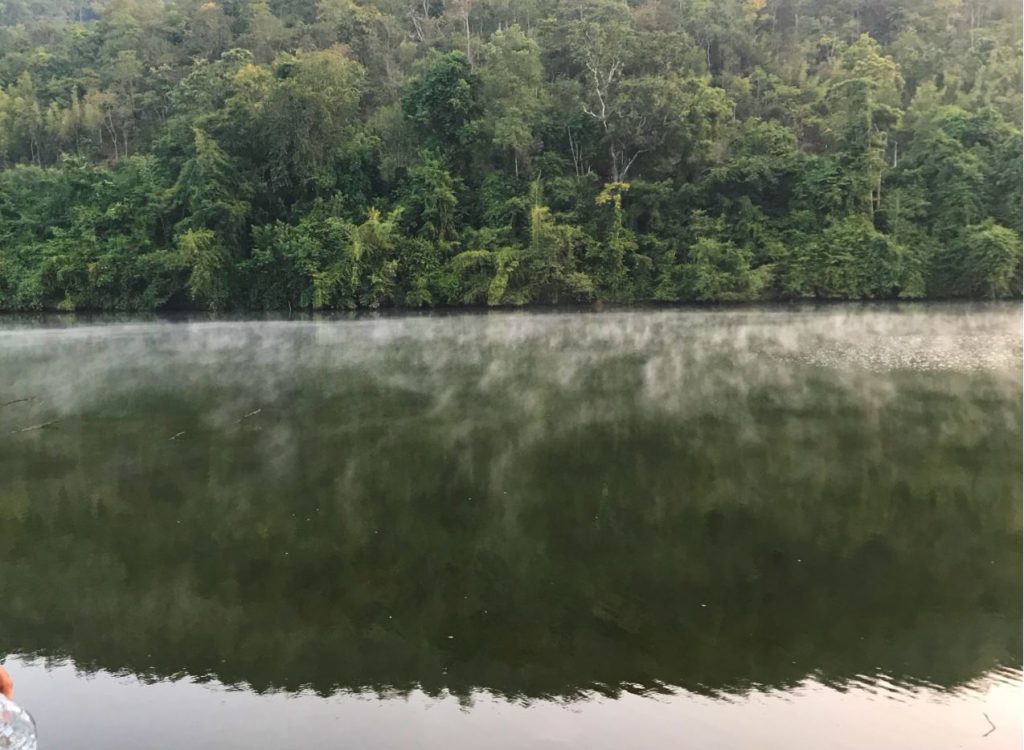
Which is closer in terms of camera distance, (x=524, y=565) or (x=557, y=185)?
(x=524, y=565)

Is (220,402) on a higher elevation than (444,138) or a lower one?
lower

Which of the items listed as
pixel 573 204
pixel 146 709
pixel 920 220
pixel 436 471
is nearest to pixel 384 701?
pixel 146 709

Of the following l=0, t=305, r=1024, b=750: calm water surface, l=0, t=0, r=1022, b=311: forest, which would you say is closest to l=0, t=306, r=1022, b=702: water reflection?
l=0, t=305, r=1024, b=750: calm water surface

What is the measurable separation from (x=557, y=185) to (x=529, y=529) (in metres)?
21.8

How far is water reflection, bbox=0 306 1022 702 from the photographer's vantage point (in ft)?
16.7

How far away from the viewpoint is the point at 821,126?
2870cm

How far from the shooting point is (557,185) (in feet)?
90.5

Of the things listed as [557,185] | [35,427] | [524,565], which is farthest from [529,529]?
[557,185]

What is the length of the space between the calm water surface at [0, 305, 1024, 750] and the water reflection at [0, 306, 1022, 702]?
3 centimetres

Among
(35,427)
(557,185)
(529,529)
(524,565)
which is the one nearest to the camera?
(524,565)

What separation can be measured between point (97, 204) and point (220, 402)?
2058cm

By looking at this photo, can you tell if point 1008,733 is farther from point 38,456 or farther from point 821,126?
point 821,126

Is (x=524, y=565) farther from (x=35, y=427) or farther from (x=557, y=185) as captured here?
(x=557, y=185)

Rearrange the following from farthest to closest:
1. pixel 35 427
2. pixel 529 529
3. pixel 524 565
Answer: pixel 35 427 → pixel 529 529 → pixel 524 565
